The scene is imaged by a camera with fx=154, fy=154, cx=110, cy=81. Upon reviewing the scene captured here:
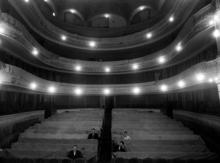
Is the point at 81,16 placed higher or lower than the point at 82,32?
higher

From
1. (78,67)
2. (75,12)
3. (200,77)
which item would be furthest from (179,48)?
(75,12)

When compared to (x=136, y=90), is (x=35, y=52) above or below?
above

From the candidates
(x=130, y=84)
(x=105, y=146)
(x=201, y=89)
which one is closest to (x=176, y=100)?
(x=201, y=89)

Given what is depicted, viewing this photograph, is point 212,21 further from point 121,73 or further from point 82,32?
point 82,32

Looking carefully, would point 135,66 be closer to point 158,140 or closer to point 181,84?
point 181,84

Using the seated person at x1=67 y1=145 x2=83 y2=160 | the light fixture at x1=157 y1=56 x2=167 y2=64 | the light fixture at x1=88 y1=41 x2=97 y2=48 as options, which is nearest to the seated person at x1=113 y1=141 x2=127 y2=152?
the seated person at x1=67 y1=145 x2=83 y2=160

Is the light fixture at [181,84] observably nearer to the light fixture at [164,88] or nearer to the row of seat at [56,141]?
the light fixture at [164,88]

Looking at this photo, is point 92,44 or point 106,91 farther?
point 92,44

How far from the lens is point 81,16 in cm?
2152

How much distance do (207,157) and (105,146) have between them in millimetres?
5319

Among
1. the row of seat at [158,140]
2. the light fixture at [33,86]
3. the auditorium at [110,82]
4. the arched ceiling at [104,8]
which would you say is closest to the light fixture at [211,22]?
the auditorium at [110,82]

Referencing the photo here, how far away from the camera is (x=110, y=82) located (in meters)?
19.7

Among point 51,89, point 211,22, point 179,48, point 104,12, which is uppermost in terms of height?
point 104,12

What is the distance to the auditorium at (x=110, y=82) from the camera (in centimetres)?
858
